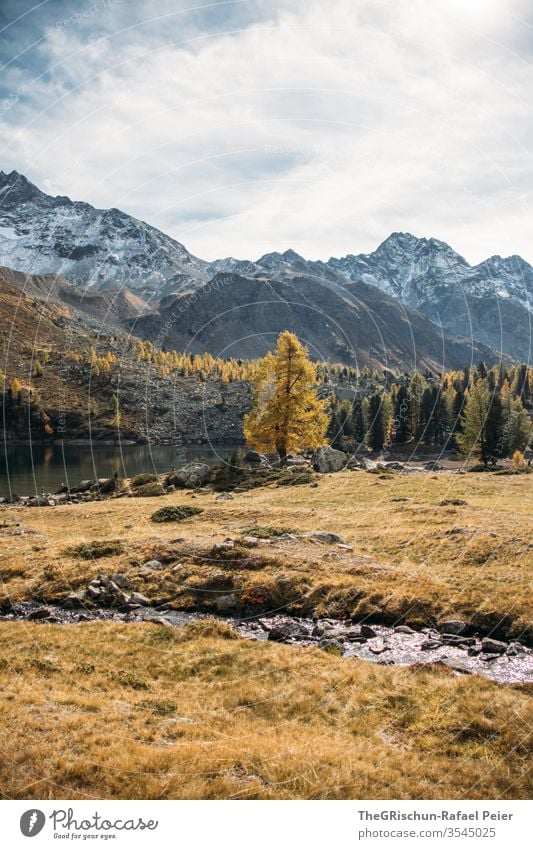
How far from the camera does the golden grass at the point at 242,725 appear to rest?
9047mm

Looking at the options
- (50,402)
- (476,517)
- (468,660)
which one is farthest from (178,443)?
(468,660)

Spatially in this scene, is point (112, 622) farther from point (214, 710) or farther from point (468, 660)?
point (468, 660)

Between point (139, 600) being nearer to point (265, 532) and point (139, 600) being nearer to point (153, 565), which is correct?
point (153, 565)

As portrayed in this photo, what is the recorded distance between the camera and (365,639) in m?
17.1

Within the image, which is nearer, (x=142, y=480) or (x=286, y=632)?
(x=286, y=632)

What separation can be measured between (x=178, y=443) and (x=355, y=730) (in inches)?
6169

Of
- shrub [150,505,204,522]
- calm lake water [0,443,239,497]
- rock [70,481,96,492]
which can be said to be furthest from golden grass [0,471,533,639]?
calm lake water [0,443,239,497]

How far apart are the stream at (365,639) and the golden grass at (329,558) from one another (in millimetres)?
944

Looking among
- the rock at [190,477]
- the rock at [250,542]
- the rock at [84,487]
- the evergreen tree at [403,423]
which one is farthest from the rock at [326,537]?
the evergreen tree at [403,423]

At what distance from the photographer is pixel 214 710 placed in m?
12.5

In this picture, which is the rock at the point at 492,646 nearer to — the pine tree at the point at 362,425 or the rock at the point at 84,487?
the rock at the point at 84,487

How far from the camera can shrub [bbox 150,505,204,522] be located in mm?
33469
